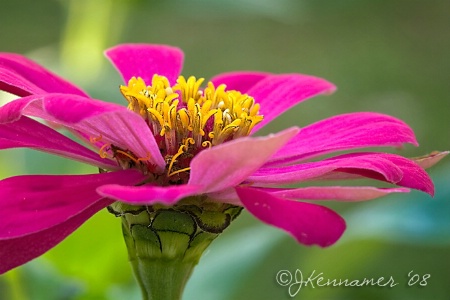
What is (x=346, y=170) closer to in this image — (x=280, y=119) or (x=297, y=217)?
(x=297, y=217)

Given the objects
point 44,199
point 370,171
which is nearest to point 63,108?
point 44,199

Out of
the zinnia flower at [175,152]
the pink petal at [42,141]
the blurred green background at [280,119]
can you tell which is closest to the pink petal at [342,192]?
the zinnia flower at [175,152]

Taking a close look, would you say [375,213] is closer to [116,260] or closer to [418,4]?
[116,260]

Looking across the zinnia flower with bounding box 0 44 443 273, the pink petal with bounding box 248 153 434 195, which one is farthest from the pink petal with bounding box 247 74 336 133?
the pink petal with bounding box 248 153 434 195

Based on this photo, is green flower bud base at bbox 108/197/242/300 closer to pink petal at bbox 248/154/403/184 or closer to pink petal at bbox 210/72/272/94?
pink petal at bbox 248/154/403/184

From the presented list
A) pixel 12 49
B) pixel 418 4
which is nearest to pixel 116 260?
pixel 12 49

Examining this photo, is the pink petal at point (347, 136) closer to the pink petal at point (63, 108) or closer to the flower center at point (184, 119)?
the flower center at point (184, 119)
